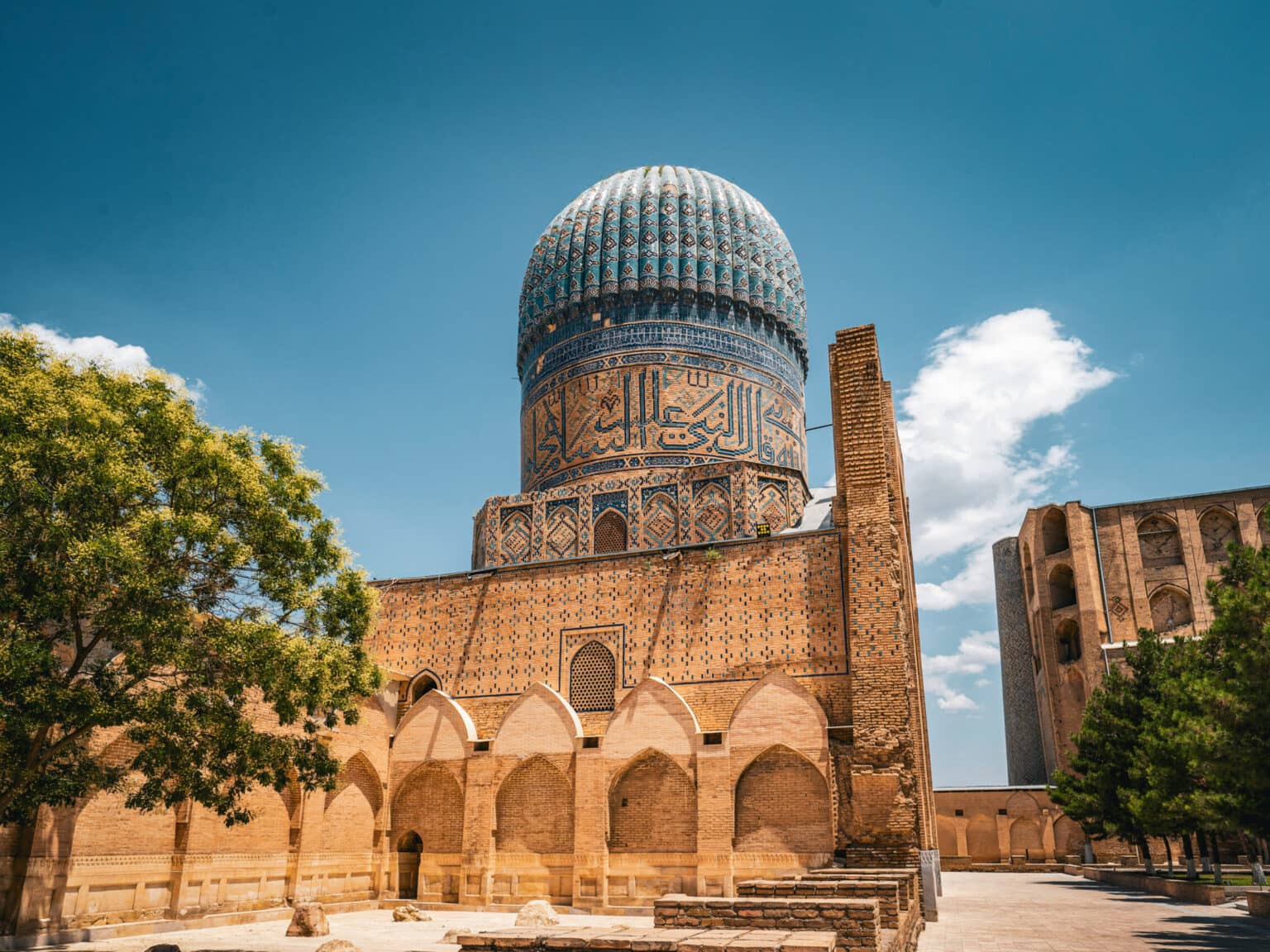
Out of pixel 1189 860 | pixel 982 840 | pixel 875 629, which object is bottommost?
pixel 982 840

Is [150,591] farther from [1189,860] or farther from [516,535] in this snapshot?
[1189,860]

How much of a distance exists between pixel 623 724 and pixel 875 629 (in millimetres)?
3721

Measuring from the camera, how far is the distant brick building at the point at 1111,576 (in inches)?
1046

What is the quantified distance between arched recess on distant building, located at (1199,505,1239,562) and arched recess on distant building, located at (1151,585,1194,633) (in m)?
1.25

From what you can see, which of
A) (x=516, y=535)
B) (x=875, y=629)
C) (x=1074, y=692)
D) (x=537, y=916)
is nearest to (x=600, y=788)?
(x=537, y=916)

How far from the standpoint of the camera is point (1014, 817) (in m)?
26.1

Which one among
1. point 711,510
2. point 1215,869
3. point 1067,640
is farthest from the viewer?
point 1067,640

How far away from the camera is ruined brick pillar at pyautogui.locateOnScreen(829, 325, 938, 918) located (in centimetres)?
1191

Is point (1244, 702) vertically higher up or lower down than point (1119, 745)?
higher up

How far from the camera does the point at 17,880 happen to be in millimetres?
9328

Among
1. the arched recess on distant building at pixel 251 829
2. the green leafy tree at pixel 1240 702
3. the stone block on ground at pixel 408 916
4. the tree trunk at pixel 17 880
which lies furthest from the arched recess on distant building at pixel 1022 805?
A: the tree trunk at pixel 17 880

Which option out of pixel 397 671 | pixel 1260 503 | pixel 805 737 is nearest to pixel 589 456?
pixel 397 671

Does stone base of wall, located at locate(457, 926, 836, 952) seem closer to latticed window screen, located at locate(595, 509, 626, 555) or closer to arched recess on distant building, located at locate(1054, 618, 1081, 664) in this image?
latticed window screen, located at locate(595, 509, 626, 555)

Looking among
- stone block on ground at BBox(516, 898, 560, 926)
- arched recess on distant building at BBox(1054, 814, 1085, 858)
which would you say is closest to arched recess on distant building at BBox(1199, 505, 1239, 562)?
arched recess on distant building at BBox(1054, 814, 1085, 858)
